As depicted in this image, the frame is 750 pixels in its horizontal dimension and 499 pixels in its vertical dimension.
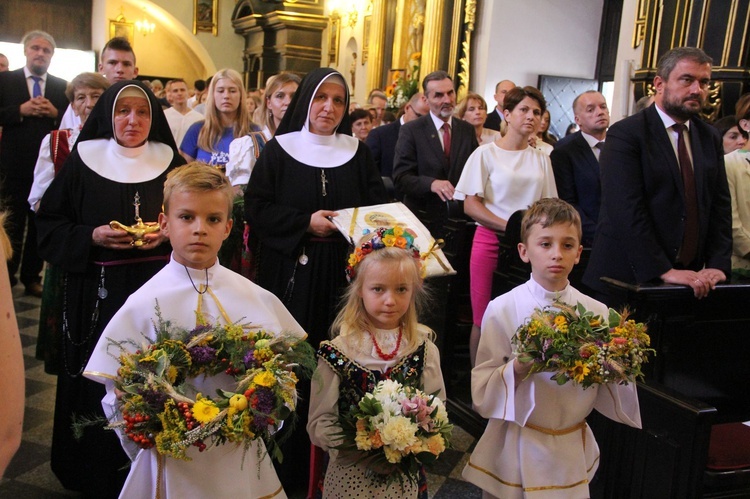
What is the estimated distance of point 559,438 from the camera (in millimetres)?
2990

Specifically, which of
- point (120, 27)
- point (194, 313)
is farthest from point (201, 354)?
point (120, 27)

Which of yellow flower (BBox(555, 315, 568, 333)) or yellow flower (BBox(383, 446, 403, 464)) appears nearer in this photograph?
yellow flower (BBox(383, 446, 403, 464))

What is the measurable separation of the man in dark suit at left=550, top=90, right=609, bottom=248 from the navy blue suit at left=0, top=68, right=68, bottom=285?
4.81 m

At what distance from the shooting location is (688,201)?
4133 mm

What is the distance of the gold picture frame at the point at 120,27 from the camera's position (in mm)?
21531

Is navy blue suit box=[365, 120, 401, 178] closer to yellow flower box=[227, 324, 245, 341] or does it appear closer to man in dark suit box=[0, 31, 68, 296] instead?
man in dark suit box=[0, 31, 68, 296]

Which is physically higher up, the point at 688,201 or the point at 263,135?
the point at 263,135

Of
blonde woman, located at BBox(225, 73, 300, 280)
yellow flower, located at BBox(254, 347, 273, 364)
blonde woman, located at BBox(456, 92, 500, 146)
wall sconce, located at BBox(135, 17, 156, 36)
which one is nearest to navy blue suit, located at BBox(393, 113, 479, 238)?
blonde woman, located at BBox(456, 92, 500, 146)

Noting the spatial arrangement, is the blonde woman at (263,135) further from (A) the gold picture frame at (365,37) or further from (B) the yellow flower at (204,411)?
(A) the gold picture frame at (365,37)

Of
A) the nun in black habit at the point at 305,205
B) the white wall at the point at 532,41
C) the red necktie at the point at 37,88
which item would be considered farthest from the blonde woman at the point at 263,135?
the white wall at the point at 532,41

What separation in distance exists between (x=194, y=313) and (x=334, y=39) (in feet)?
53.8

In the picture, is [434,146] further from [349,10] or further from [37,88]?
[349,10]

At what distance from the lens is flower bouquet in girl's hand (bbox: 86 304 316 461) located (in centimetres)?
209

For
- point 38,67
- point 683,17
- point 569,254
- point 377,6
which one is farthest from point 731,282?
point 377,6
